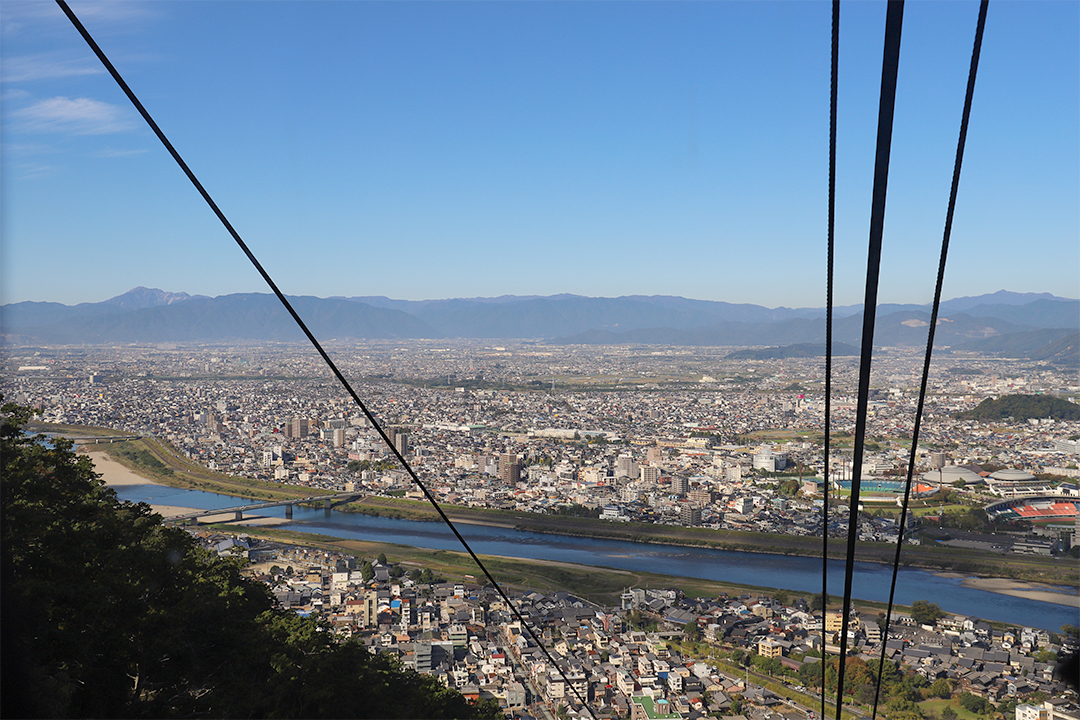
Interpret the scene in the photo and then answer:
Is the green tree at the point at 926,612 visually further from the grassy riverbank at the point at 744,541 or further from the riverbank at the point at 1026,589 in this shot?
the grassy riverbank at the point at 744,541

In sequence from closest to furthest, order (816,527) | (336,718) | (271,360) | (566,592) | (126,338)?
(336,718) → (566,592) → (816,527) → (271,360) → (126,338)

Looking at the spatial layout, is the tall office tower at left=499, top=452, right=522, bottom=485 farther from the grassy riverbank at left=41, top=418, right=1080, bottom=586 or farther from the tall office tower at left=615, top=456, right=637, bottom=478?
the grassy riverbank at left=41, top=418, right=1080, bottom=586

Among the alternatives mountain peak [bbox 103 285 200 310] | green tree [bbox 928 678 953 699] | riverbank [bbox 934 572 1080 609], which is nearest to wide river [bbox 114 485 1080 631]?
riverbank [bbox 934 572 1080 609]

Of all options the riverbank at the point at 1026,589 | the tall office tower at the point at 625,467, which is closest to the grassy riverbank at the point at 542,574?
the riverbank at the point at 1026,589

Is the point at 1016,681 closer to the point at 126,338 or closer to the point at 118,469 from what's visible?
the point at 118,469

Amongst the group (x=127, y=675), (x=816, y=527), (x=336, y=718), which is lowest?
(x=816, y=527)

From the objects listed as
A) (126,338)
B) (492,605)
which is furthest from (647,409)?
(126,338)

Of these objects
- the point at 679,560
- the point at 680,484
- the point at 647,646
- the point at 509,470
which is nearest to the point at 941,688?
the point at 647,646
